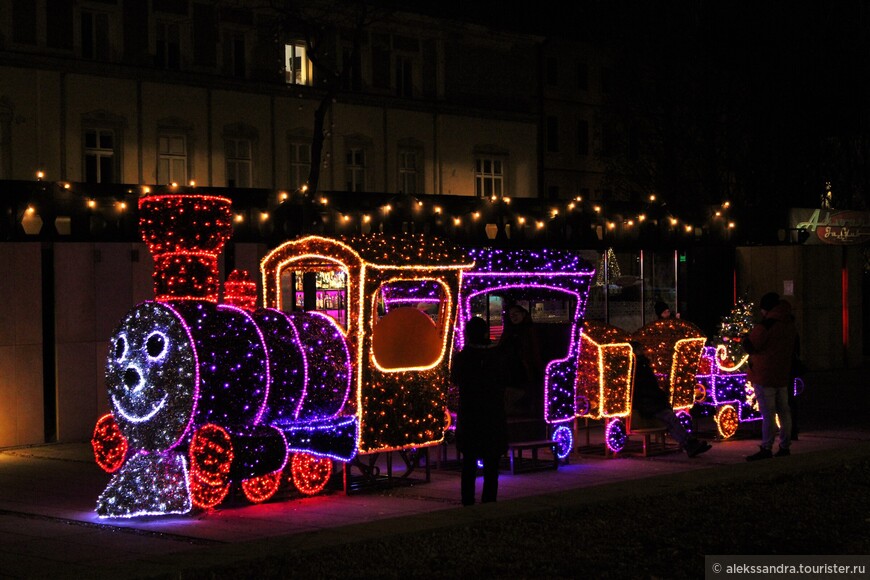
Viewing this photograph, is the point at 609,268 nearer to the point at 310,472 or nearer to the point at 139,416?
the point at 310,472

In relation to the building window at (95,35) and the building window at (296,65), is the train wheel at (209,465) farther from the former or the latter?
the building window at (296,65)

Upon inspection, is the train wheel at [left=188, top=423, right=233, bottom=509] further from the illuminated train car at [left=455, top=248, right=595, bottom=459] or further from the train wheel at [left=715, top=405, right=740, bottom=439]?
the train wheel at [left=715, top=405, right=740, bottom=439]

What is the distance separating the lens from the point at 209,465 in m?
12.2

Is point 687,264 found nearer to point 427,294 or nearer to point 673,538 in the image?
point 427,294

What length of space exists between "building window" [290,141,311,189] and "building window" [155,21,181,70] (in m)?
4.48

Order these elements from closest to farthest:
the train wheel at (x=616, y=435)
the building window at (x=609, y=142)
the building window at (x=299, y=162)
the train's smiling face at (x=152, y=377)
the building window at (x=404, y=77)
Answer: the train's smiling face at (x=152, y=377) < the train wheel at (x=616, y=435) < the building window at (x=299, y=162) < the building window at (x=404, y=77) < the building window at (x=609, y=142)

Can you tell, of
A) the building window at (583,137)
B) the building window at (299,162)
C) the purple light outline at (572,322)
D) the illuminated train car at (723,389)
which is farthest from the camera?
the building window at (583,137)

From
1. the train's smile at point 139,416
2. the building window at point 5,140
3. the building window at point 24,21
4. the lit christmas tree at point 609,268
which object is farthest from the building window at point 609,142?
the train's smile at point 139,416

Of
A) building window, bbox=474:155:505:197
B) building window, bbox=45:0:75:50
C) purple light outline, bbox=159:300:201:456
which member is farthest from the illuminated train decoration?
building window, bbox=474:155:505:197

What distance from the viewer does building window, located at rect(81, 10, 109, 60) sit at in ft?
111

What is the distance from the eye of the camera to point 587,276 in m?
15.9

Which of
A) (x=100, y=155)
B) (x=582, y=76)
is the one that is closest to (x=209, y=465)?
(x=100, y=155)

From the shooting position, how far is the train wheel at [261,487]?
12.8 meters

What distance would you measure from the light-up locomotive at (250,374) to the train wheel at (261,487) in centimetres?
1
